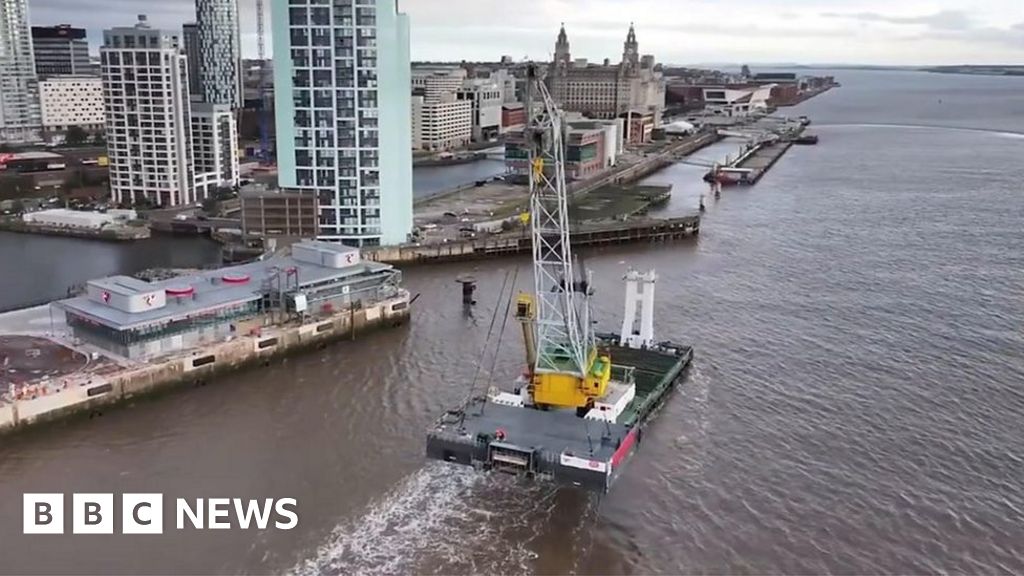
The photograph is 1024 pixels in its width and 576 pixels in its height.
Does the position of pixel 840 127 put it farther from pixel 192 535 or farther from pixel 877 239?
pixel 192 535

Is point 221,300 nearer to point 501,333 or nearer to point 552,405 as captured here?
point 501,333

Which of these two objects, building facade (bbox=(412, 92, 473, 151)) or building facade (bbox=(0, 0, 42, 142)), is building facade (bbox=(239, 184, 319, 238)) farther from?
building facade (bbox=(0, 0, 42, 142))

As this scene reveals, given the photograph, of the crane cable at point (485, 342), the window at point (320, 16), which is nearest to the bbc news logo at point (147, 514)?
the crane cable at point (485, 342)

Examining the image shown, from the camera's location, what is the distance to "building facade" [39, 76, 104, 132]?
6094cm

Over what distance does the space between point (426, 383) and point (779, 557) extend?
26.6ft

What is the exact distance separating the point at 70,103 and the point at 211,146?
102ft

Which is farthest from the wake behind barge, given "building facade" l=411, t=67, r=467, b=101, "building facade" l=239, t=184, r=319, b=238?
"building facade" l=411, t=67, r=467, b=101

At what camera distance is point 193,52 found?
267ft

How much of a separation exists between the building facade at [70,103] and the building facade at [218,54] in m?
8.10

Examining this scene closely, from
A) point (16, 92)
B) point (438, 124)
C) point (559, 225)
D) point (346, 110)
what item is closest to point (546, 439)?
point (559, 225)

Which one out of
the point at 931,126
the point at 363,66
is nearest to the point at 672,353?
the point at 363,66

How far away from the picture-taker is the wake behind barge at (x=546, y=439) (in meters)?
12.5

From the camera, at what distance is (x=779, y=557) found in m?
11.7

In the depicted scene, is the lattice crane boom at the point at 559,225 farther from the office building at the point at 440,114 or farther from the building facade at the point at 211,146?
the office building at the point at 440,114
